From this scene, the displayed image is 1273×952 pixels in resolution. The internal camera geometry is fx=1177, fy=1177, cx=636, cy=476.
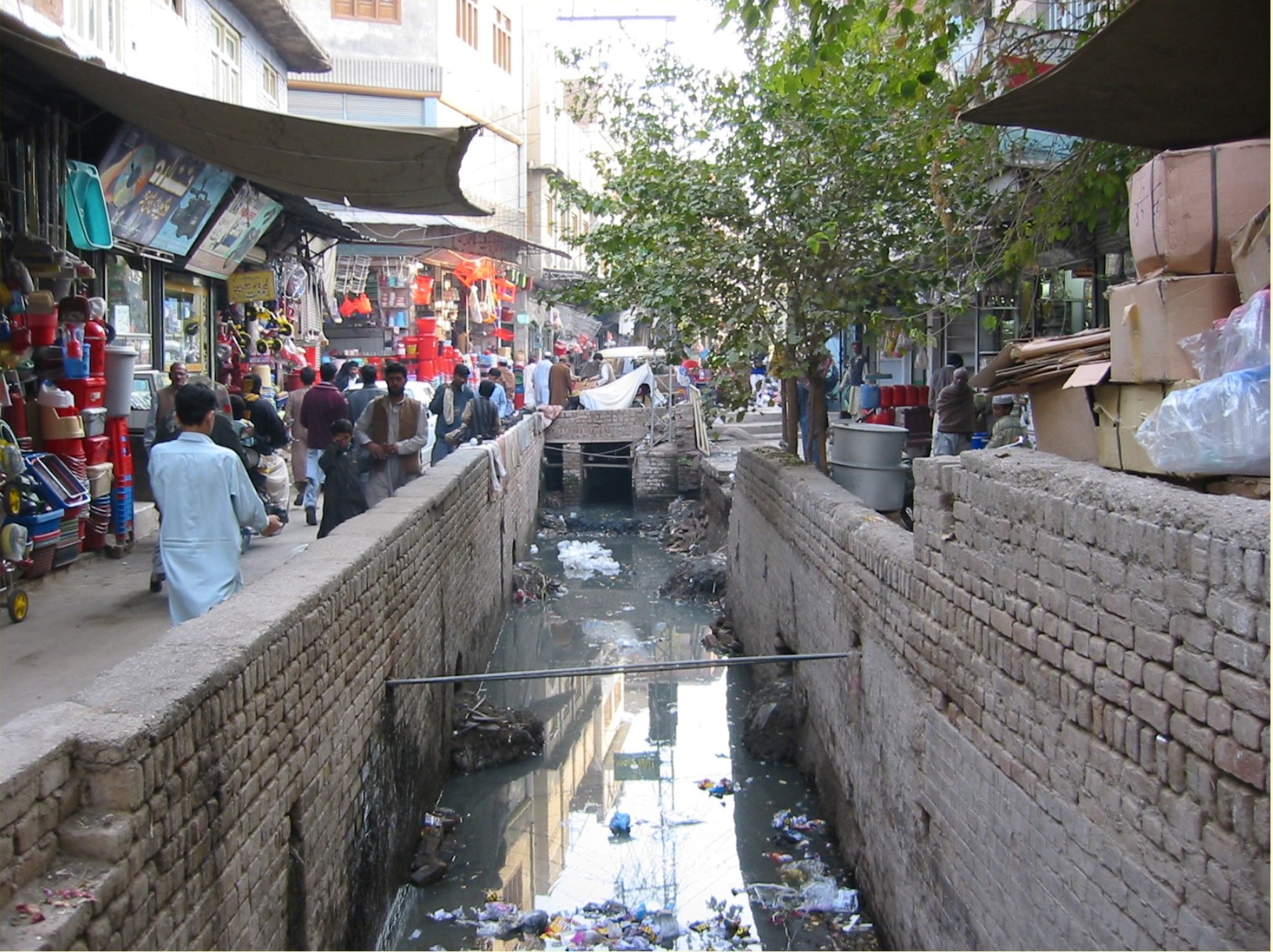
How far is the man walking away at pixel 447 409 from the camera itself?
13.4 m

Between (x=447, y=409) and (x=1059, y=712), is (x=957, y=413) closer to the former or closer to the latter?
(x=447, y=409)

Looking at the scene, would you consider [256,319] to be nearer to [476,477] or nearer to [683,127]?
[476,477]

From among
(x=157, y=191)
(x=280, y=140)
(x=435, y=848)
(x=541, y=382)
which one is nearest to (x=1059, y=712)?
(x=435, y=848)

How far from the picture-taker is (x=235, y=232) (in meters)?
11.4

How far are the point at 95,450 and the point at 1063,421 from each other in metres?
6.93

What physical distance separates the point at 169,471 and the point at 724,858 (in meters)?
3.94

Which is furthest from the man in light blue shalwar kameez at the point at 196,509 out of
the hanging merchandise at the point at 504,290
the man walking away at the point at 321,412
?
the hanging merchandise at the point at 504,290

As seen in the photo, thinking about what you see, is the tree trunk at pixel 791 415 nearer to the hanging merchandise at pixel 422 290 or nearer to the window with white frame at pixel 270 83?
the window with white frame at pixel 270 83

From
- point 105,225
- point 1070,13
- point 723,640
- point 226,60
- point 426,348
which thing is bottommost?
point 723,640

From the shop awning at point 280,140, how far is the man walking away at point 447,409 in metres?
3.95

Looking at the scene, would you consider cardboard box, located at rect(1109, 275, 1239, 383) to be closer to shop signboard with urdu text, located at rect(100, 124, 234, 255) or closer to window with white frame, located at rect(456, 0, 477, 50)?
shop signboard with urdu text, located at rect(100, 124, 234, 255)

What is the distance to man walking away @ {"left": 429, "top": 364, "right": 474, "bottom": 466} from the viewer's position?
1345 centimetres

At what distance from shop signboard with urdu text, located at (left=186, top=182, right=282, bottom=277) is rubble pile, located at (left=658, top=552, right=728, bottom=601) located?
6.60 meters

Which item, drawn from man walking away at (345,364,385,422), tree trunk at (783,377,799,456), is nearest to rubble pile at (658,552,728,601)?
tree trunk at (783,377,799,456)
